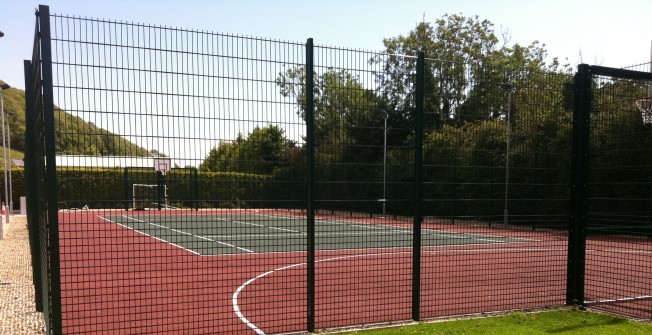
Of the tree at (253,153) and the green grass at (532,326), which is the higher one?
the tree at (253,153)

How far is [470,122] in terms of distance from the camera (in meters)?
6.56

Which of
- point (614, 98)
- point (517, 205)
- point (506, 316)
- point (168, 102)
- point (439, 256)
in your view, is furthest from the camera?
point (439, 256)

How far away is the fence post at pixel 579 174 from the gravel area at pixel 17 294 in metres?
6.95

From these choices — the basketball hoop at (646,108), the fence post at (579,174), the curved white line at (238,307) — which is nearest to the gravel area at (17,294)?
the curved white line at (238,307)

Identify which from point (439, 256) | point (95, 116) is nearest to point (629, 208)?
point (439, 256)

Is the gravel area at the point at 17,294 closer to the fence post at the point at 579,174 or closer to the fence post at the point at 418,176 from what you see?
the fence post at the point at 418,176

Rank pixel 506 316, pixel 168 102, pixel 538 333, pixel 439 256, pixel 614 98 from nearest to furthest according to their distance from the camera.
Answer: pixel 168 102
pixel 538 333
pixel 506 316
pixel 614 98
pixel 439 256

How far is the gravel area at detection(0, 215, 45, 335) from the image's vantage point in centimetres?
629

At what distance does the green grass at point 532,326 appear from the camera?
548 centimetres

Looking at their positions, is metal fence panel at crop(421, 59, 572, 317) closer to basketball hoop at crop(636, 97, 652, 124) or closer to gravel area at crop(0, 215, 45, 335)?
basketball hoop at crop(636, 97, 652, 124)

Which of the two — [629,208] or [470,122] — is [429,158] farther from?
[629,208]

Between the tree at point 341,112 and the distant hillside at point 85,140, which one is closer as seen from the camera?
the distant hillside at point 85,140

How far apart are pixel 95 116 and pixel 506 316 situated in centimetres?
522

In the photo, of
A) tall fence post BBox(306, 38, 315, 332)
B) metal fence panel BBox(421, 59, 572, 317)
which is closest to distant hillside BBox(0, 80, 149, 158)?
tall fence post BBox(306, 38, 315, 332)
